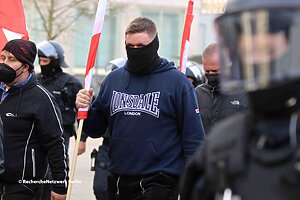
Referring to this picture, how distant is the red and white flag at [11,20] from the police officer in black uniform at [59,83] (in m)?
2.18

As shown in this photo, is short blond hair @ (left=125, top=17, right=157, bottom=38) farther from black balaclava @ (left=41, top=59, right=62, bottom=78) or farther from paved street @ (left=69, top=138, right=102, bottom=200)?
black balaclava @ (left=41, top=59, right=62, bottom=78)

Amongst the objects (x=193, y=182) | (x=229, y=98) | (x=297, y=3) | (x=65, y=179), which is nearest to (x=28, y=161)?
(x=65, y=179)

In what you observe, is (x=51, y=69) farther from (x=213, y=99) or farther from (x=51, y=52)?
(x=213, y=99)

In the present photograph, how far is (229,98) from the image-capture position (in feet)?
25.0

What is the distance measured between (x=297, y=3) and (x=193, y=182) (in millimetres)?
695

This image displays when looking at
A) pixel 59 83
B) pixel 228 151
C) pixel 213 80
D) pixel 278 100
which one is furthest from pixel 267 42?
pixel 59 83

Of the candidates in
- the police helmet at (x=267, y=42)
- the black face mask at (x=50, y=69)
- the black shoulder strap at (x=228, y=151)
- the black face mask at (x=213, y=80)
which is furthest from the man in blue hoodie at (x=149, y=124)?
the black face mask at (x=50, y=69)

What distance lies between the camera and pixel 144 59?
586 centimetres

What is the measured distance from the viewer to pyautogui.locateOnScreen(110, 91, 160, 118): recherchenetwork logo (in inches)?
228

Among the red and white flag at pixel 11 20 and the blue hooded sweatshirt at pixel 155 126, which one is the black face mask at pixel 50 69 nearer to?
the red and white flag at pixel 11 20

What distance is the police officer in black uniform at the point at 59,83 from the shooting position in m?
10.2

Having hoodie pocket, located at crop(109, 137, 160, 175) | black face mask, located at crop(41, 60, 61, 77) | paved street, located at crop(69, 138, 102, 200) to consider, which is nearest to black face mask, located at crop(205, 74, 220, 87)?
hoodie pocket, located at crop(109, 137, 160, 175)

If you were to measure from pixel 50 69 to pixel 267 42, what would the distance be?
7.71 m

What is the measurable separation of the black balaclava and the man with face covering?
2.76 metres
